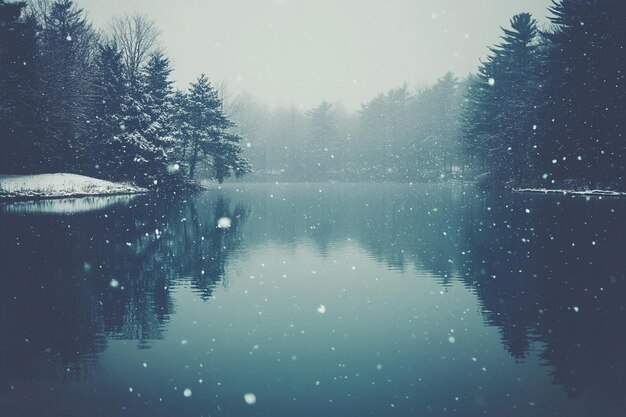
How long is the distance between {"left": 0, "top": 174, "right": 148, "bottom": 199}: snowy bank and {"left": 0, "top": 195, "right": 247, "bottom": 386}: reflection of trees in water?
13895 millimetres

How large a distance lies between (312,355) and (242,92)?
10380 cm

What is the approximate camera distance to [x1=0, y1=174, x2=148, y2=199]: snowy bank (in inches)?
1224

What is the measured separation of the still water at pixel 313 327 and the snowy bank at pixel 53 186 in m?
19.6

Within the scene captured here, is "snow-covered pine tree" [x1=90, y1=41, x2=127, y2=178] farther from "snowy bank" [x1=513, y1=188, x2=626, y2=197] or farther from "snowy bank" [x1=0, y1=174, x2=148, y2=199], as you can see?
"snowy bank" [x1=513, y1=188, x2=626, y2=197]

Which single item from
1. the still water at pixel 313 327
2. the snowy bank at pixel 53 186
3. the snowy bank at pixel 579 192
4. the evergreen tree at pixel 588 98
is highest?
the evergreen tree at pixel 588 98

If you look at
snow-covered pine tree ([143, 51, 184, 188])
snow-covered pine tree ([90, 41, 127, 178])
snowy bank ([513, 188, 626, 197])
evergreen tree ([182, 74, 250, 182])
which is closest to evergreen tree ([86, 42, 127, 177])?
snow-covered pine tree ([90, 41, 127, 178])

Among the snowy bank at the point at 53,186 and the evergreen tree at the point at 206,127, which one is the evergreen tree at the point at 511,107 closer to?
the evergreen tree at the point at 206,127

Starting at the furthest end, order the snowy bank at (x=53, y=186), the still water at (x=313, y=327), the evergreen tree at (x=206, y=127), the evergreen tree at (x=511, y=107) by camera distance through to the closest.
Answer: the evergreen tree at (x=206, y=127) → the evergreen tree at (x=511, y=107) → the snowy bank at (x=53, y=186) → the still water at (x=313, y=327)

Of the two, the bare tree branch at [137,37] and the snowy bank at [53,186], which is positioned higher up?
the bare tree branch at [137,37]

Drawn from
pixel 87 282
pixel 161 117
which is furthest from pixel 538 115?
pixel 87 282

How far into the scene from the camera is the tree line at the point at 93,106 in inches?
1330

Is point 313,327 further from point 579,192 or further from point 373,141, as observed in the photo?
point 373,141

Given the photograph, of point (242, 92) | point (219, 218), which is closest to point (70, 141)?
point (219, 218)

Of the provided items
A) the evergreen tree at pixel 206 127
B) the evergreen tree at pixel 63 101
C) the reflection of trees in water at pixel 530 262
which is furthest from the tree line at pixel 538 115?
the evergreen tree at pixel 63 101
